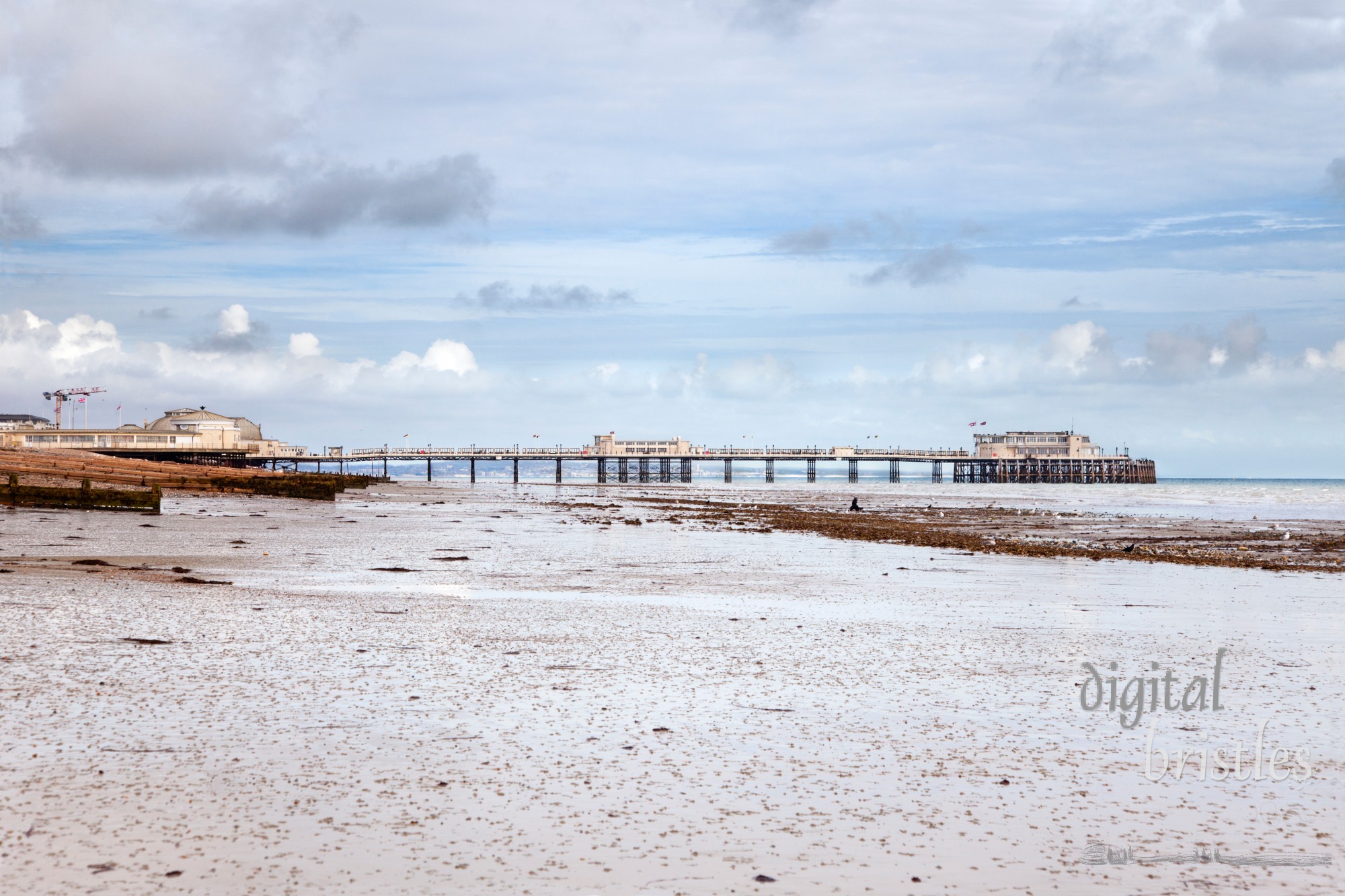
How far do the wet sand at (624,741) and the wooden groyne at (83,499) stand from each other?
619 inches

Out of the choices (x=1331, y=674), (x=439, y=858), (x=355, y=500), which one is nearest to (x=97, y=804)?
(x=439, y=858)

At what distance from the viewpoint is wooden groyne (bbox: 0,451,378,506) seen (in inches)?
1499

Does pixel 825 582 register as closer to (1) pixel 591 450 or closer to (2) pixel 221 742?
(2) pixel 221 742

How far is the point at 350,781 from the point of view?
5.44 meters

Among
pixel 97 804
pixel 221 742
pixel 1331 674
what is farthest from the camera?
pixel 1331 674

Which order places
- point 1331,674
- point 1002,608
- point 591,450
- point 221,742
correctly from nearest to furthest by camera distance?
1. point 221,742
2. point 1331,674
3. point 1002,608
4. point 591,450

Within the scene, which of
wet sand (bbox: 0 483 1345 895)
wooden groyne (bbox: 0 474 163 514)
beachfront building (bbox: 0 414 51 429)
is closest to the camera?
wet sand (bbox: 0 483 1345 895)

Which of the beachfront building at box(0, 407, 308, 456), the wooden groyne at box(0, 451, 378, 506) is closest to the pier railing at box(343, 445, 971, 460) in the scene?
the beachfront building at box(0, 407, 308, 456)

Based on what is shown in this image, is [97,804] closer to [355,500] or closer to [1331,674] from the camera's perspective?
[1331,674]

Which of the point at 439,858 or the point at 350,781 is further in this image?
the point at 350,781

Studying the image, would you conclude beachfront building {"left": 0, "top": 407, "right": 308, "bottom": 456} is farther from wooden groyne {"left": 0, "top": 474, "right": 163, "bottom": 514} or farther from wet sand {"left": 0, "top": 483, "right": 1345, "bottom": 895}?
wet sand {"left": 0, "top": 483, "right": 1345, "bottom": 895}

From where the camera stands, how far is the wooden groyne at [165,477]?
1499 inches

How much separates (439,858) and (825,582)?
1229cm

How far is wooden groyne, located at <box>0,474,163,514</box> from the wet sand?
15.7m
